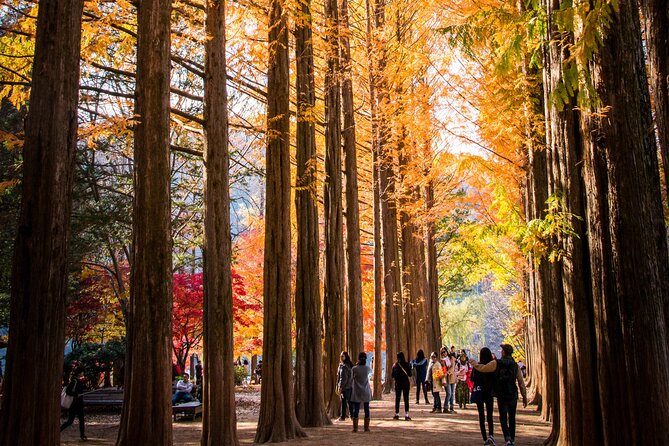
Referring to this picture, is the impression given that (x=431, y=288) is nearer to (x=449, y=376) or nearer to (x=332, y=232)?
(x=449, y=376)

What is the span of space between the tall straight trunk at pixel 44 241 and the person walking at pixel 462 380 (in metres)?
14.2

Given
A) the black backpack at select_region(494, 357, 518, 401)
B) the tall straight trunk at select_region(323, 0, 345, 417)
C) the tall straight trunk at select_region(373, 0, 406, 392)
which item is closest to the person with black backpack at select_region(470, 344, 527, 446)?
the black backpack at select_region(494, 357, 518, 401)

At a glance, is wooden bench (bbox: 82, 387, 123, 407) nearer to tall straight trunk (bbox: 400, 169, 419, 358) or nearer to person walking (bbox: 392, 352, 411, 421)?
person walking (bbox: 392, 352, 411, 421)

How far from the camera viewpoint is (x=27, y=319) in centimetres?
607

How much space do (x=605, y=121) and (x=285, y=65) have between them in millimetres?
7834

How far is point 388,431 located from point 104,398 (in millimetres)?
9439

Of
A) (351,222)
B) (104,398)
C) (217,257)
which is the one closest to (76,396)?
(104,398)

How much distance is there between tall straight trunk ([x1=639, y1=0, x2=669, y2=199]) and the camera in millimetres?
6938

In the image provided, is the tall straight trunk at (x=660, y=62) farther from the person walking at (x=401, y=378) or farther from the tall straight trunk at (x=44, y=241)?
the person walking at (x=401, y=378)

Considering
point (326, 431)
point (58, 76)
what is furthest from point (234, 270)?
point (58, 76)

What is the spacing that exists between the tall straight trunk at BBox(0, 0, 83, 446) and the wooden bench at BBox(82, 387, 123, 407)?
42.4ft

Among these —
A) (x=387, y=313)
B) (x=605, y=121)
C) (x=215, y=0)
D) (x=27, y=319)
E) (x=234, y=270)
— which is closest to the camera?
(x=27, y=319)

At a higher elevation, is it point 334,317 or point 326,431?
point 334,317

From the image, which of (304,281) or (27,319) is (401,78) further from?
(27,319)
